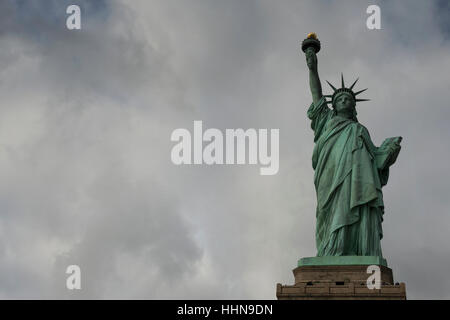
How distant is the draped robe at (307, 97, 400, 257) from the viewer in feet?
62.5

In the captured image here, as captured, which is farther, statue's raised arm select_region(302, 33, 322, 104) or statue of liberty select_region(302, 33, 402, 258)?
statue's raised arm select_region(302, 33, 322, 104)

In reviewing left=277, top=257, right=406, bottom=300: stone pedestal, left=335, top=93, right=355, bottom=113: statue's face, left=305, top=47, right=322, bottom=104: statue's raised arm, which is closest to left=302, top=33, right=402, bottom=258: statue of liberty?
left=335, top=93, right=355, bottom=113: statue's face

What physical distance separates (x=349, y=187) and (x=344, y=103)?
3386 mm

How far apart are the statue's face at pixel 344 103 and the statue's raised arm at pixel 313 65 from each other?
2.71 ft

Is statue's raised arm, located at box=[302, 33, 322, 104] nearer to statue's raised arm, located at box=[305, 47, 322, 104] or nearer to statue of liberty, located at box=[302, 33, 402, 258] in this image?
statue's raised arm, located at box=[305, 47, 322, 104]

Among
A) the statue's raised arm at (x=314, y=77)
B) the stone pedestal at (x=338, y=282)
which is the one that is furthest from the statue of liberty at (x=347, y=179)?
the stone pedestal at (x=338, y=282)

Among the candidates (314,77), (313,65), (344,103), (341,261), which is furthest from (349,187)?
(313,65)

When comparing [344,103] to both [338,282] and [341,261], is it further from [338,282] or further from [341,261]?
[338,282]

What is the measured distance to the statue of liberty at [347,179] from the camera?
62.6ft

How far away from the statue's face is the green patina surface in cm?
574

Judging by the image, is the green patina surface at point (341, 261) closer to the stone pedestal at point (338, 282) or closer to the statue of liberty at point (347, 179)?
the stone pedestal at point (338, 282)

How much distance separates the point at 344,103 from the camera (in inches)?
847
